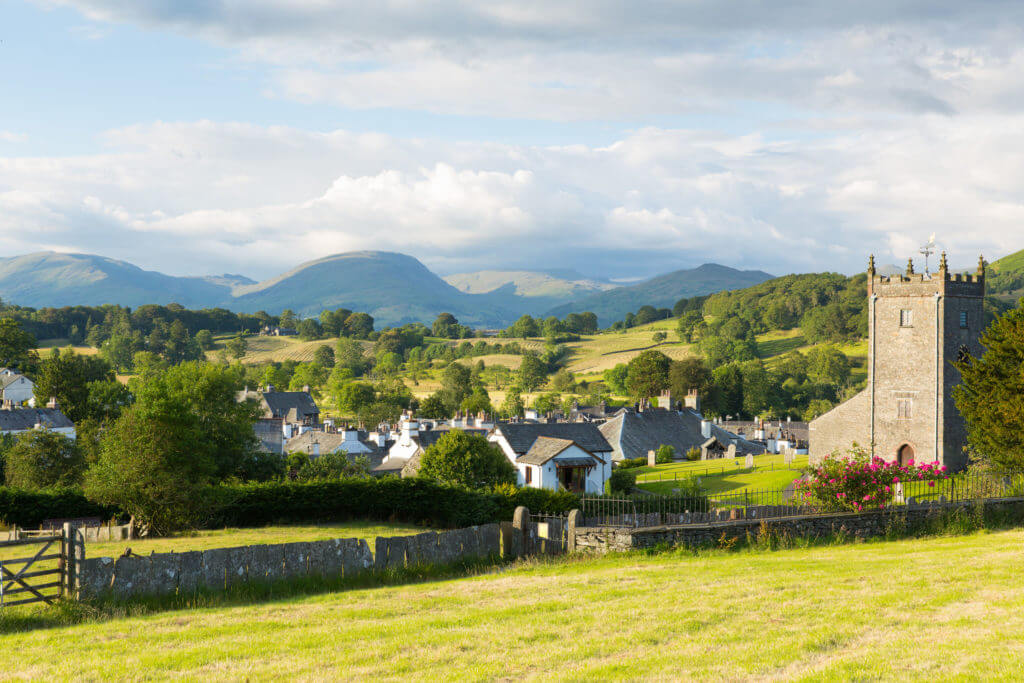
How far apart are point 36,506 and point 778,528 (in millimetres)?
28935

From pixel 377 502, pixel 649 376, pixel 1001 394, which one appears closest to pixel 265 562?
pixel 377 502

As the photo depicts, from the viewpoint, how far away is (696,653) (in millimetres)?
11039

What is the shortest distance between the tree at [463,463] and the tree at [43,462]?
2256cm

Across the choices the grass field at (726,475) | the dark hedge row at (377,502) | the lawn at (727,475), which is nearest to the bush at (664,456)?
the grass field at (726,475)

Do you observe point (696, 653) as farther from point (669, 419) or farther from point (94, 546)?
point (669, 419)

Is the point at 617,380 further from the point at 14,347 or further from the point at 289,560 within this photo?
the point at 289,560

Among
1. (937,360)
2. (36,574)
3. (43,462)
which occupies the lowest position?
(43,462)

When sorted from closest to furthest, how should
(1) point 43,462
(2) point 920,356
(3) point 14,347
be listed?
1. (2) point 920,356
2. (1) point 43,462
3. (3) point 14,347

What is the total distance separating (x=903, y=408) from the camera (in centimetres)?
4972

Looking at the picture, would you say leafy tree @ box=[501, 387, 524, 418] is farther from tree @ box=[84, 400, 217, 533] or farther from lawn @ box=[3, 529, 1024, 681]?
lawn @ box=[3, 529, 1024, 681]

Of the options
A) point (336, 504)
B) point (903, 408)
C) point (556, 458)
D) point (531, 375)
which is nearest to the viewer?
point (336, 504)

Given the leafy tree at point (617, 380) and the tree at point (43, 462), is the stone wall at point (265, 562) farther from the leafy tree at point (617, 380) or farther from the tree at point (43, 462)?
the leafy tree at point (617, 380)

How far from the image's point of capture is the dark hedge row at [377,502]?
33.8 m

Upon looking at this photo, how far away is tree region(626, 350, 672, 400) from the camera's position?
13250 cm
